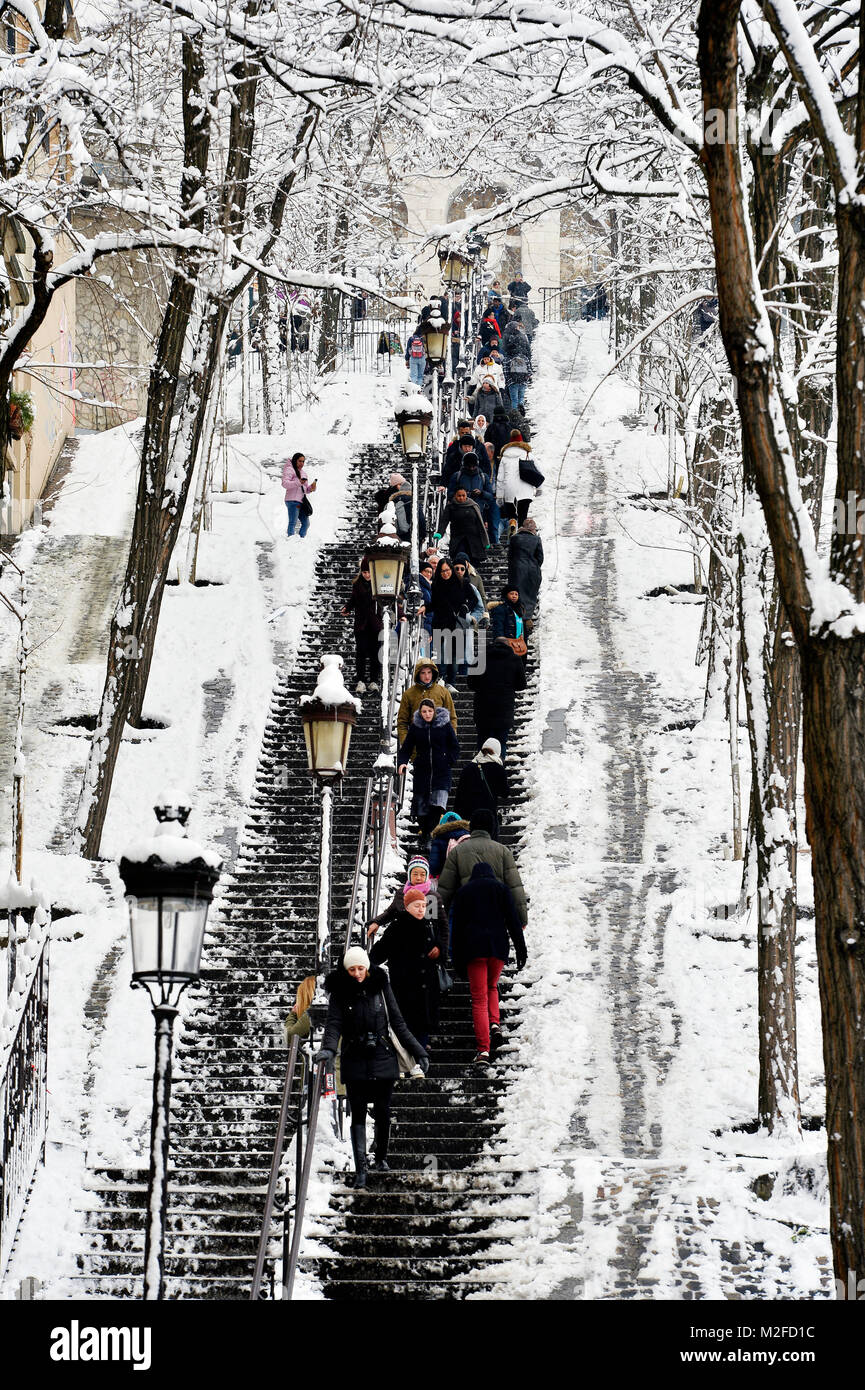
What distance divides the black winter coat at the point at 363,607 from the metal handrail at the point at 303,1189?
726cm

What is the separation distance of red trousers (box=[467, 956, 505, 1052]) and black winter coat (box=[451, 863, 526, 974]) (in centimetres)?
7

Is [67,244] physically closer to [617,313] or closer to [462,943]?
[617,313]

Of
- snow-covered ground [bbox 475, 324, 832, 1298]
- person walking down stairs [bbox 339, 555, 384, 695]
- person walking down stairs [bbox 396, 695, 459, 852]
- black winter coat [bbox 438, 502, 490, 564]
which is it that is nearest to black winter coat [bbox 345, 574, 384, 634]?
person walking down stairs [bbox 339, 555, 384, 695]

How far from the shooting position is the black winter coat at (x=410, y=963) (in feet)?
41.0

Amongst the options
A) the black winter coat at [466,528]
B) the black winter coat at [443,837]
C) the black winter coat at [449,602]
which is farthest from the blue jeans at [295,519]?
the black winter coat at [443,837]

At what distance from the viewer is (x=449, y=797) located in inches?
680

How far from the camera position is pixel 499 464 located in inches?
943

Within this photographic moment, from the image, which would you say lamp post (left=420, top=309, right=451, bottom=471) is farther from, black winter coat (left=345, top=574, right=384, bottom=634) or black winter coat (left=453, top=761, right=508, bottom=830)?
black winter coat (left=453, top=761, right=508, bottom=830)

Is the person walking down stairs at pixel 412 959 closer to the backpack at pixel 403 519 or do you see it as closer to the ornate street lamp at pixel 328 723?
the ornate street lamp at pixel 328 723

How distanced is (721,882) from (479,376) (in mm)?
14764

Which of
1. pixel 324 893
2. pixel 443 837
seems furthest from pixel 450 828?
pixel 324 893

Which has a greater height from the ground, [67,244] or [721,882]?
[67,244]

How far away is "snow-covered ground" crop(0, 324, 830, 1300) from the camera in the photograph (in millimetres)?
11188
